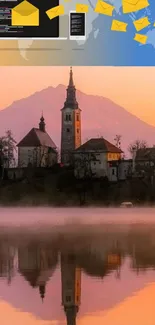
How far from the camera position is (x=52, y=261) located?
3.71 metres

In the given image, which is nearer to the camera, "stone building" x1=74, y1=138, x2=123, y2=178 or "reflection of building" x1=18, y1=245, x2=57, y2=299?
"reflection of building" x1=18, y1=245, x2=57, y2=299

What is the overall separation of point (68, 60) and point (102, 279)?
1436mm

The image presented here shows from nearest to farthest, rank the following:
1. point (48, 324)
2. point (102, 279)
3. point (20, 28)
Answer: point (48, 324)
point (102, 279)
point (20, 28)

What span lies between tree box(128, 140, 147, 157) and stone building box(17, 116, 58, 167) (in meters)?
0.51

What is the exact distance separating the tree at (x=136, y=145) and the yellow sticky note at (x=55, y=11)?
3.25ft

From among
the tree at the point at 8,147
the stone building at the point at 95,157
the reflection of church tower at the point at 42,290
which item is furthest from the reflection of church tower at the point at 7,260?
the stone building at the point at 95,157

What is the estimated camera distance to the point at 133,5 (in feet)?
12.9

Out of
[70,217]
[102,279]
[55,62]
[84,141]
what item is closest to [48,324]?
[102,279]

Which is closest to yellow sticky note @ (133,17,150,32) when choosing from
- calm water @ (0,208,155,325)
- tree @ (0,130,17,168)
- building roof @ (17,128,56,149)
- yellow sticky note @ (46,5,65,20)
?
yellow sticky note @ (46,5,65,20)

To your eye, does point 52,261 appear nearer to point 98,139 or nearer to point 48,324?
point 48,324

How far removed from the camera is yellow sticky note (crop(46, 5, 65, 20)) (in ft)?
12.7

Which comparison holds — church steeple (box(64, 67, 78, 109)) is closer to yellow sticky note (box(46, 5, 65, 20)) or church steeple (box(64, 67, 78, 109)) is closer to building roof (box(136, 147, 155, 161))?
yellow sticky note (box(46, 5, 65, 20))

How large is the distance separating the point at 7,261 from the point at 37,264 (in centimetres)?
19

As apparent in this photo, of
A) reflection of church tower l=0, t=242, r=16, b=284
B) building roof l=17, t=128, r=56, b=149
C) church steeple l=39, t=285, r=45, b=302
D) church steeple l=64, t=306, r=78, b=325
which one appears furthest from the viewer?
building roof l=17, t=128, r=56, b=149
